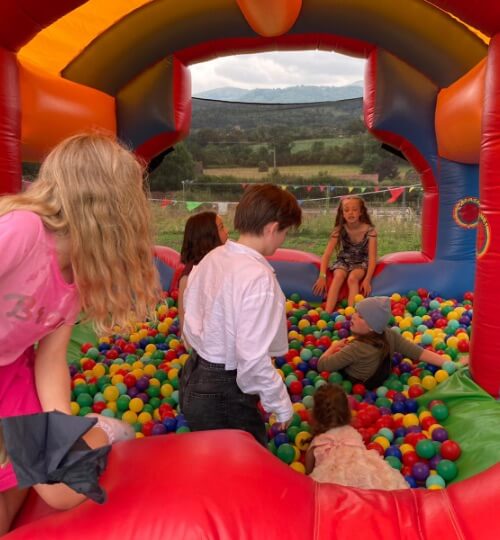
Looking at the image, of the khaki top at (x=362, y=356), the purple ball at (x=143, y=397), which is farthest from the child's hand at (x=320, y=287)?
the purple ball at (x=143, y=397)

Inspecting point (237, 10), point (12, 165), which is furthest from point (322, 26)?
point (12, 165)

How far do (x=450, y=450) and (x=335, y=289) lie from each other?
2.12m

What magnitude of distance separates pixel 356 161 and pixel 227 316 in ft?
18.4

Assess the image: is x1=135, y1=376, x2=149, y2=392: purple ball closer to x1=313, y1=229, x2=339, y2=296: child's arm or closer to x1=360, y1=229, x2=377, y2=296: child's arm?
x1=313, y1=229, x2=339, y2=296: child's arm

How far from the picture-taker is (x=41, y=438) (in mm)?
1103

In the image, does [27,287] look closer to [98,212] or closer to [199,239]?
[98,212]

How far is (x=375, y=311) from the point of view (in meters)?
2.67

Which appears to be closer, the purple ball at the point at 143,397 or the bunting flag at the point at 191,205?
the purple ball at the point at 143,397

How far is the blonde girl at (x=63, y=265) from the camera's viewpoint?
116cm

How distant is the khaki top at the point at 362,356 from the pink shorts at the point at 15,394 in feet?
6.03

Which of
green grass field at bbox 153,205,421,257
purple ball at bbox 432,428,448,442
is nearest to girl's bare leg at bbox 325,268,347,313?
purple ball at bbox 432,428,448,442

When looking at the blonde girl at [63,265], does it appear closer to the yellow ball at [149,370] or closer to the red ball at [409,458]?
the red ball at [409,458]

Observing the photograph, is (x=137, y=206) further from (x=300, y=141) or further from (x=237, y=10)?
(x=300, y=141)

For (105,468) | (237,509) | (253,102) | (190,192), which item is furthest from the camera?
(190,192)
